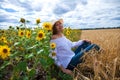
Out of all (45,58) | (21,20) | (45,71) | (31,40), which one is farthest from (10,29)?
(45,58)

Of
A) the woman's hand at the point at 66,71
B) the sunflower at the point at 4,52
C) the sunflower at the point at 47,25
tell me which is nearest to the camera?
the sunflower at the point at 4,52

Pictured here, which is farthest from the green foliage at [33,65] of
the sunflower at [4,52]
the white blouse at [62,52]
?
the white blouse at [62,52]

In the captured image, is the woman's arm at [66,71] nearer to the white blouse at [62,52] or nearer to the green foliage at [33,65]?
the green foliage at [33,65]

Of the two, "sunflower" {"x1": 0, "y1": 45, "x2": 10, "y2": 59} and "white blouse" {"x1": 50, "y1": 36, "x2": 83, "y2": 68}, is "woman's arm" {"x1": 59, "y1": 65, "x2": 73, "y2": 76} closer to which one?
"white blouse" {"x1": 50, "y1": 36, "x2": 83, "y2": 68}

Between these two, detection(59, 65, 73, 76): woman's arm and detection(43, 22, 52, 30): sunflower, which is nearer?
detection(59, 65, 73, 76): woman's arm

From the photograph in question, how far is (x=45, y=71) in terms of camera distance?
12.4 feet

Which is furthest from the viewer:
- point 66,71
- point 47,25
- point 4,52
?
point 47,25

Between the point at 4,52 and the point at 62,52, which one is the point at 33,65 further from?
the point at 62,52

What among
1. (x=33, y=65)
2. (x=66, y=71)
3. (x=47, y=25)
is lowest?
(x=66, y=71)

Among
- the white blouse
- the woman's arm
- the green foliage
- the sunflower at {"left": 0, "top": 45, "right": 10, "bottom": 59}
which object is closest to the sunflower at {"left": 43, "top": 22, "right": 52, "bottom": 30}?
the green foliage

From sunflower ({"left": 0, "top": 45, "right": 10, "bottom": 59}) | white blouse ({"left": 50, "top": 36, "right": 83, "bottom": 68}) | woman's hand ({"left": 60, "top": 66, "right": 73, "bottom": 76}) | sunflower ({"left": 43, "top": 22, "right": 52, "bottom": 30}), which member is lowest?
woman's hand ({"left": 60, "top": 66, "right": 73, "bottom": 76})

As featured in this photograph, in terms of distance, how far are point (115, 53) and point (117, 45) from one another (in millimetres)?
220

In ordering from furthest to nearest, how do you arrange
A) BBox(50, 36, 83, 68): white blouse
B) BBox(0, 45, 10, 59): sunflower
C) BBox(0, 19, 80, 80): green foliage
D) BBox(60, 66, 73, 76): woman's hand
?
BBox(50, 36, 83, 68): white blouse → BBox(60, 66, 73, 76): woman's hand → BBox(0, 45, 10, 59): sunflower → BBox(0, 19, 80, 80): green foliage

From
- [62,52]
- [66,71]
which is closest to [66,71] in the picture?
[66,71]
